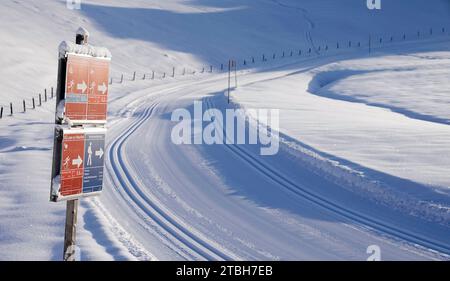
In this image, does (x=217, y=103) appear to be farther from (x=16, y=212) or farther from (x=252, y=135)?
(x=16, y=212)

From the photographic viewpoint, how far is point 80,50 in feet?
17.0

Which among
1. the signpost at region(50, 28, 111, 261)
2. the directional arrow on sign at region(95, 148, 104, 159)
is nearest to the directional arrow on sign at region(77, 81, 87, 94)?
the signpost at region(50, 28, 111, 261)

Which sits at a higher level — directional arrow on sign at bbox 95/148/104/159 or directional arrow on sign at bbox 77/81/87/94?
directional arrow on sign at bbox 77/81/87/94

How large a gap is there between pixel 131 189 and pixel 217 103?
16.0 meters

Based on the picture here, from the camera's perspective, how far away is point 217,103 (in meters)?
27.2

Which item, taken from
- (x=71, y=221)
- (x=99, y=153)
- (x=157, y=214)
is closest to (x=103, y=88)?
(x=99, y=153)

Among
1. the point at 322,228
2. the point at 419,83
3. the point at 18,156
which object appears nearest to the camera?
the point at 322,228

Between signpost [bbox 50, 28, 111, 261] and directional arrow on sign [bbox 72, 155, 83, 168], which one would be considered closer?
signpost [bbox 50, 28, 111, 261]

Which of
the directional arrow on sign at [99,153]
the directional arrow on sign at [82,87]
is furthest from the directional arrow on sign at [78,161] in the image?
the directional arrow on sign at [82,87]

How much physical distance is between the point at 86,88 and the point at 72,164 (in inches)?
34.1

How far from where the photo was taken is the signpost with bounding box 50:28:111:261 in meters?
5.09

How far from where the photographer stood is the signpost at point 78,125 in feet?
16.7

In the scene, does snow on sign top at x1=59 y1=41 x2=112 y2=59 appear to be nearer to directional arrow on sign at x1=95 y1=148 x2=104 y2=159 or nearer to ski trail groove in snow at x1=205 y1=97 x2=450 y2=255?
directional arrow on sign at x1=95 y1=148 x2=104 y2=159
